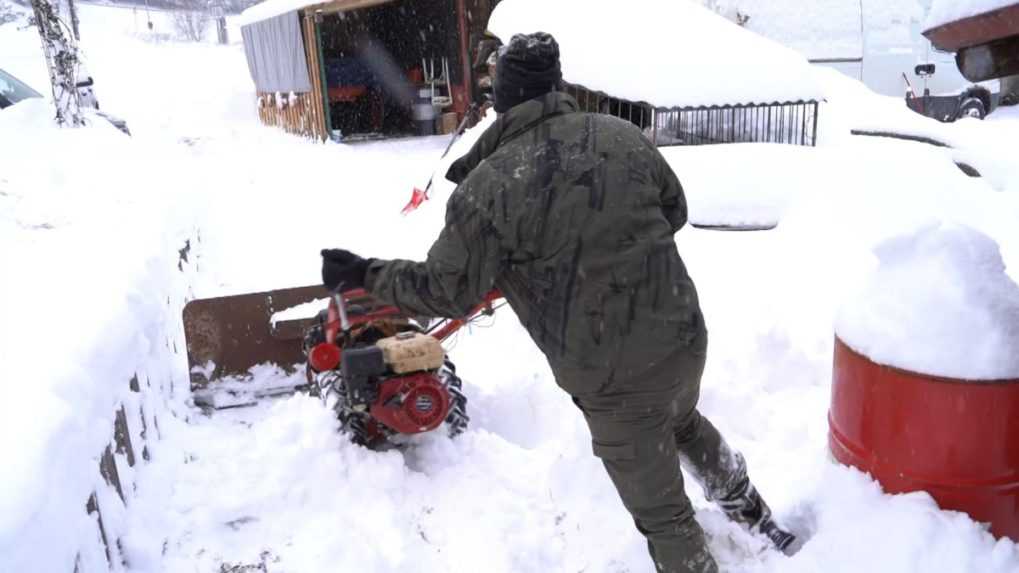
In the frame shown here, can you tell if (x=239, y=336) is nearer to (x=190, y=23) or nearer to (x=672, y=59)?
(x=672, y=59)

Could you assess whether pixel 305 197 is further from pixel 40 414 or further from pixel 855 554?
pixel 855 554

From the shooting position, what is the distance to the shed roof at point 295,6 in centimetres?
1333

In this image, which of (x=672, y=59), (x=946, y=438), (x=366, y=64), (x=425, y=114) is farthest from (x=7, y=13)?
(x=946, y=438)

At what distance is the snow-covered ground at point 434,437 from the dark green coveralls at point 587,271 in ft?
2.25

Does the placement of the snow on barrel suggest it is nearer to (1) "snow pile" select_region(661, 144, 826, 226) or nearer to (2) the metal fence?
(1) "snow pile" select_region(661, 144, 826, 226)

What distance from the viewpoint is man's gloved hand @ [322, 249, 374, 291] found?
7.25 ft

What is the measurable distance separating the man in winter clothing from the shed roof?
11.9m

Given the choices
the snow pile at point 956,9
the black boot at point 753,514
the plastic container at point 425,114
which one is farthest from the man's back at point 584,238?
the plastic container at point 425,114

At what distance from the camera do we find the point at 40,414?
7.35 feet

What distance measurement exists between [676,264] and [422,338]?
1.63 metres

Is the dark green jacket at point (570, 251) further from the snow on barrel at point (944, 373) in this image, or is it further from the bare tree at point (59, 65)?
the bare tree at point (59, 65)

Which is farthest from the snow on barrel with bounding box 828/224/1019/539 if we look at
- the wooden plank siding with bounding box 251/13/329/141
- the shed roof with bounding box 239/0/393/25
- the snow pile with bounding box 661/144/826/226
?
the wooden plank siding with bounding box 251/13/329/141

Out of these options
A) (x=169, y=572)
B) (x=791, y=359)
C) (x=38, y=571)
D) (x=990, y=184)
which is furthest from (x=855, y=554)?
(x=990, y=184)

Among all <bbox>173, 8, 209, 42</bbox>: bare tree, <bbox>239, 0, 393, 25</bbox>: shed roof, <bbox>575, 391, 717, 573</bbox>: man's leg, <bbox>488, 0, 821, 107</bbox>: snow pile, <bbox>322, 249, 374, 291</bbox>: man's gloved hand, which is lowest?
<bbox>575, 391, 717, 573</bbox>: man's leg
